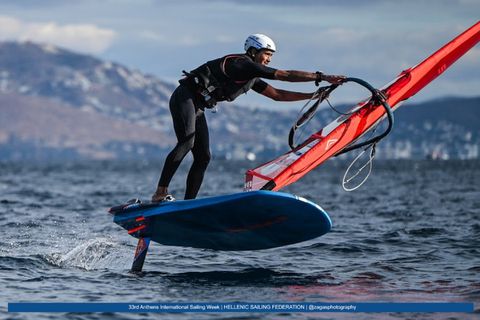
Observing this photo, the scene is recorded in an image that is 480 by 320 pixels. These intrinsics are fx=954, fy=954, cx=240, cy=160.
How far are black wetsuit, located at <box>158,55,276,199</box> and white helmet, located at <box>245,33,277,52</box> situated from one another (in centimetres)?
31

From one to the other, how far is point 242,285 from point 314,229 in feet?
4.31

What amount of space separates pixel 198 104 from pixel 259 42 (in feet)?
3.89

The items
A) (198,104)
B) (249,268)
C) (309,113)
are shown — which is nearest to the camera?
(198,104)

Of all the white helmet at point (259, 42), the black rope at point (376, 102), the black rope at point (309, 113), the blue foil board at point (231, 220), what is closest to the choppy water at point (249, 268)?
the blue foil board at point (231, 220)

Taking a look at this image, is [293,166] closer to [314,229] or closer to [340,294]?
[314,229]

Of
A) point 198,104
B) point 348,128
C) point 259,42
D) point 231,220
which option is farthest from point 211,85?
point 348,128

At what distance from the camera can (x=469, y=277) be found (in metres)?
12.9

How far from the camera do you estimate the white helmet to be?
42.1 feet

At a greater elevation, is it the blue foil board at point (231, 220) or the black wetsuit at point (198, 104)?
the black wetsuit at point (198, 104)

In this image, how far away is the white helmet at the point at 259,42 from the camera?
42.1 feet

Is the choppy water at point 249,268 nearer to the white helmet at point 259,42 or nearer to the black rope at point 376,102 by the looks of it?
the black rope at point 376,102

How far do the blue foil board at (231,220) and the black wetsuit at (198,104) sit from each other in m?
0.56

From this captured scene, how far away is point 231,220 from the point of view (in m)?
12.6

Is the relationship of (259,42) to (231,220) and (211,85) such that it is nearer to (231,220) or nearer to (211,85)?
(211,85)
